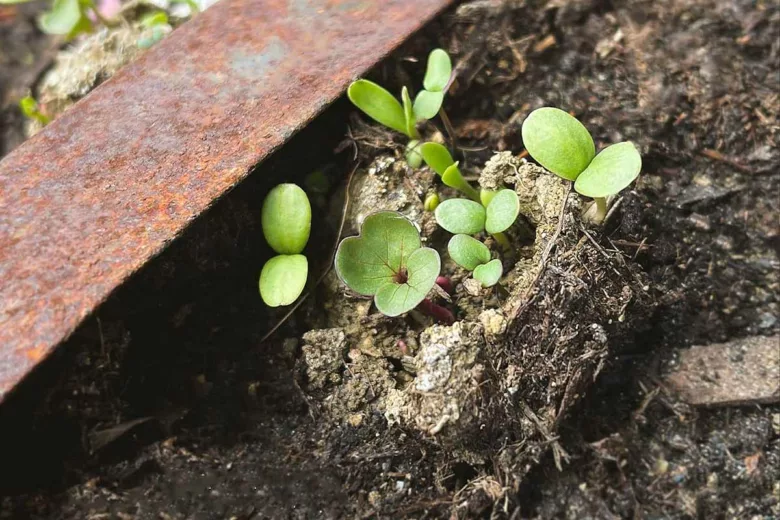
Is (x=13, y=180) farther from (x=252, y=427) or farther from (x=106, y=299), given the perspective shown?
(x=252, y=427)

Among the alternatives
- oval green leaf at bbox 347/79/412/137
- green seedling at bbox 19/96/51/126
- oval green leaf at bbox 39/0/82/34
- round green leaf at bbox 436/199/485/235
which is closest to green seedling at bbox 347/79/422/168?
oval green leaf at bbox 347/79/412/137

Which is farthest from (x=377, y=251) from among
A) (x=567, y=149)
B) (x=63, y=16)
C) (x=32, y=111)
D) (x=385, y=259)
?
(x=63, y=16)

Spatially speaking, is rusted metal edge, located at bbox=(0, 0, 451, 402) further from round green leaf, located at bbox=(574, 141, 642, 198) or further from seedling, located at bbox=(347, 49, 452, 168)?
round green leaf, located at bbox=(574, 141, 642, 198)

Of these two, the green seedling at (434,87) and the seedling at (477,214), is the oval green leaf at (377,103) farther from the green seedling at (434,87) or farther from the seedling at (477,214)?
the seedling at (477,214)

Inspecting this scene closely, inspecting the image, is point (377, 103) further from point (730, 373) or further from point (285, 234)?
point (730, 373)

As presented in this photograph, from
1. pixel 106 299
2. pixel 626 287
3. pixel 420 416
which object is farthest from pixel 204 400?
pixel 626 287

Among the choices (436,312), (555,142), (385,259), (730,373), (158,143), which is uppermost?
(158,143)
